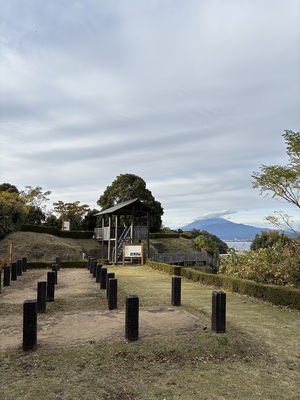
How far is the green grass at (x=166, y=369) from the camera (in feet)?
12.6

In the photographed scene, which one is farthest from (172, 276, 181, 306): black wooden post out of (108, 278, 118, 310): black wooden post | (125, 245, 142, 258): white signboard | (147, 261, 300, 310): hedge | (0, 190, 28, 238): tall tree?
(0, 190, 28, 238): tall tree

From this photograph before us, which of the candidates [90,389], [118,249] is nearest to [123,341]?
[90,389]

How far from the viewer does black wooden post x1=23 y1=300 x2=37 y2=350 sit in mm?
5039

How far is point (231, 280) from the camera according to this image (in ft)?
40.6

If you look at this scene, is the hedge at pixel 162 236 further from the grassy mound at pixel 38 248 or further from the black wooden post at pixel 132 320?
the black wooden post at pixel 132 320

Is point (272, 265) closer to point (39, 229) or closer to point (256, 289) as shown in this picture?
point (256, 289)

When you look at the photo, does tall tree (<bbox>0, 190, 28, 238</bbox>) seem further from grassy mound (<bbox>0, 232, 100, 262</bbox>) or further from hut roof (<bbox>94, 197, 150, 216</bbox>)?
hut roof (<bbox>94, 197, 150, 216</bbox>)

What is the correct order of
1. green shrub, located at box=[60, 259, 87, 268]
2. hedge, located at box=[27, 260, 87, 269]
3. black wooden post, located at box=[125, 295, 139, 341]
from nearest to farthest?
black wooden post, located at box=[125, 295, 139, 341], hedge, located at box=[27, 260, 87, 269], green shrub, located at box=[60, 259, 87, 268]

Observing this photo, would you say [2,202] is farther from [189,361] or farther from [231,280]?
[189,361]

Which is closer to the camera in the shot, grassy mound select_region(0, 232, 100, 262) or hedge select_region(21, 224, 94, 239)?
grassy mound select_region(0, 232, 100, 262)

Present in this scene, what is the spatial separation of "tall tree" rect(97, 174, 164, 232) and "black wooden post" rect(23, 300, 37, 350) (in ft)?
131

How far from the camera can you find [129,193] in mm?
45344

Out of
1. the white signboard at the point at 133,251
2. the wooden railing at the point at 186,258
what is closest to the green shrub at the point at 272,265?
the white signboard at the point at 133,251

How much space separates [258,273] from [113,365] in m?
8.86
